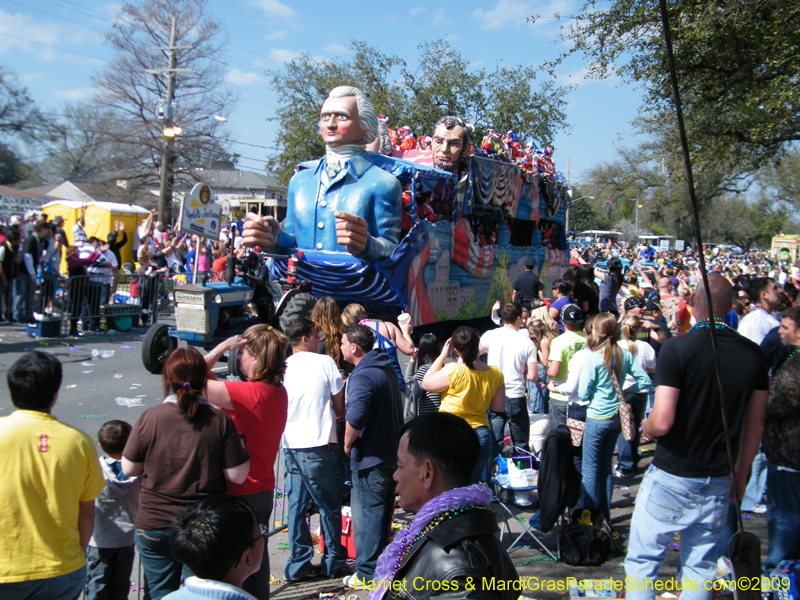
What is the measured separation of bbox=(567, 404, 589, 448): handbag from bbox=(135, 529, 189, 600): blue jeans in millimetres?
3164

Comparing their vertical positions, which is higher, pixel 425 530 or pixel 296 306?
pixel 296 306

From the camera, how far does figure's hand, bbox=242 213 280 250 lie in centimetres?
629

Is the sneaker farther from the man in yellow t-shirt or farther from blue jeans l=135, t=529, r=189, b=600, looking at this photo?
the man in yellow t-shirt

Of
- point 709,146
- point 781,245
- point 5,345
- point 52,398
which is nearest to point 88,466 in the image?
point 52,398

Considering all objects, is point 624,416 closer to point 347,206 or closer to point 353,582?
point 353,582

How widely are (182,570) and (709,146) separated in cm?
1096

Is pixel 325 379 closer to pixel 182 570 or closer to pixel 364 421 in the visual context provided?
pixel 364 421

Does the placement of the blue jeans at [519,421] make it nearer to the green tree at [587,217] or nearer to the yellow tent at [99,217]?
the yellow tent at [99,217]

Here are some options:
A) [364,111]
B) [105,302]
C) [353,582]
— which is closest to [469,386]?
[353,582]

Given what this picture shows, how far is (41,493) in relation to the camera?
2.56 meters

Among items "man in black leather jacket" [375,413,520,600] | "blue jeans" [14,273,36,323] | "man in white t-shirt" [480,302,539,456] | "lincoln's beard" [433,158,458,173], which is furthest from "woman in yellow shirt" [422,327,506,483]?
"blue jeans" [14,273,36,323]

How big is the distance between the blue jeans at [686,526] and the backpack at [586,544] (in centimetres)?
120

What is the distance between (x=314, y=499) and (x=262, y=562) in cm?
82

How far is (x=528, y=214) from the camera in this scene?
12172 millimetres
